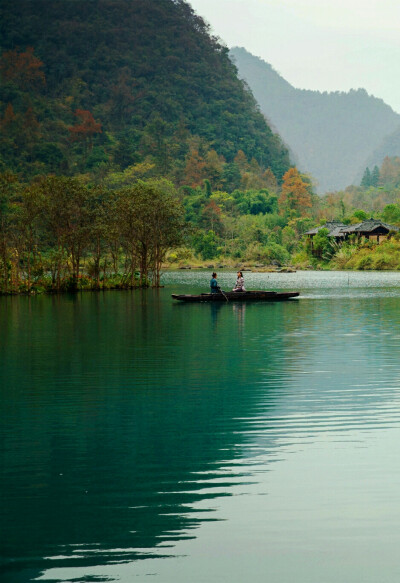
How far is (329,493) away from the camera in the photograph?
787 centimetres

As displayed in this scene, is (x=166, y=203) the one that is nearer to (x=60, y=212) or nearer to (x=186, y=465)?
(x=60, y=212)

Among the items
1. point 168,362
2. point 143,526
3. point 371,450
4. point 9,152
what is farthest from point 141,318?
point 9,152

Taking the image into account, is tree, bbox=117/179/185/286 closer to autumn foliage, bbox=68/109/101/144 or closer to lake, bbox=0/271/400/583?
lake, bbox=0/271/400/583

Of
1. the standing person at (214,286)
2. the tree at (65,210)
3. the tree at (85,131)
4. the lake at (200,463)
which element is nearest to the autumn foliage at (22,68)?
the tree at (85,131)

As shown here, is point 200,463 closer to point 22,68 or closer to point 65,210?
point 65,210

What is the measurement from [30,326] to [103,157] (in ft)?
352

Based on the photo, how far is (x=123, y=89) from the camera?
174 m

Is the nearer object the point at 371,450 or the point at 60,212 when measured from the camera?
the point at 371,450

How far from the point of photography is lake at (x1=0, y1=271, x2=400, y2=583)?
20.4ft

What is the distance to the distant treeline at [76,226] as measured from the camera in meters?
41.1

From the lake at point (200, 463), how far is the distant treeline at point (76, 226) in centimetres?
2148

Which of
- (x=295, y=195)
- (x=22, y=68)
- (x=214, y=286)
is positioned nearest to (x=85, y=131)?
(x=22, y=68)

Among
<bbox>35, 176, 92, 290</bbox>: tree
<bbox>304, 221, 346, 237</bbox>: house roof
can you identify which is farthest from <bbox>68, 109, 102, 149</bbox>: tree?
<bbox>35, 176, 92, 290</bbox>: tree

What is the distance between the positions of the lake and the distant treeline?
21.5m
